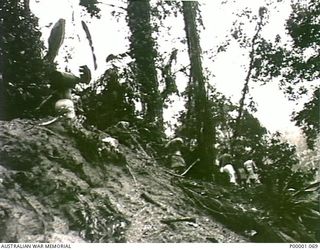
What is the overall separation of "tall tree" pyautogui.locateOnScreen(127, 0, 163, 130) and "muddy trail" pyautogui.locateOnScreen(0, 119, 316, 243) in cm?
34

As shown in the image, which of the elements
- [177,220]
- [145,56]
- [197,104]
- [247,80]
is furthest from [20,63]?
[247,80]

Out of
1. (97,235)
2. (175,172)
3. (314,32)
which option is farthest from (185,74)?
(97,235)

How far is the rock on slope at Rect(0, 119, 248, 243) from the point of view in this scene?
6.70 feet

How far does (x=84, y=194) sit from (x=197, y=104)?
0.90 m

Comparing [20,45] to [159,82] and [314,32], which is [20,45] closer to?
[159,82]

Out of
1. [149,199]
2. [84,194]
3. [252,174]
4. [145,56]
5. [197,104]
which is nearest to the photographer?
[84,194]

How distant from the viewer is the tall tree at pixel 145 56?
2.76 meters

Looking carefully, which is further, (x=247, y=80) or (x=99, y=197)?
(x=247, y=80)

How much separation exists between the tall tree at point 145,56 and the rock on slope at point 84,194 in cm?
38

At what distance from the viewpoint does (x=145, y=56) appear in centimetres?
280

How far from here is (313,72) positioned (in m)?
2.65

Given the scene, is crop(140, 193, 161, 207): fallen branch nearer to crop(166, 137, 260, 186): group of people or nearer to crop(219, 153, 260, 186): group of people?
crop(166, 137, 260, 186): group of people

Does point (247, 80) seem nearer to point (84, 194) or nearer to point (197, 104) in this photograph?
point (197, 104)

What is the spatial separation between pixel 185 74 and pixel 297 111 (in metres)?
0.72
